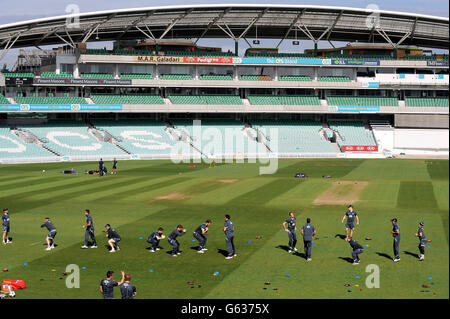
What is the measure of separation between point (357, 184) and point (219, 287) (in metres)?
28.1

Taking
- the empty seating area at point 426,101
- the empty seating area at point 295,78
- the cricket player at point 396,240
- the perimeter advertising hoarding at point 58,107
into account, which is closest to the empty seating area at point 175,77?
the perimeter advertising hoarding at point 58,107

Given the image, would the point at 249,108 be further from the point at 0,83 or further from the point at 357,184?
the point at 357,184

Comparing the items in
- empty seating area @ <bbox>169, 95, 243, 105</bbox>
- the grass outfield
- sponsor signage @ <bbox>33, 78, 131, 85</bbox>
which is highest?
sponsor signage @ <bbox>33, 78, 131, 85</bbox>

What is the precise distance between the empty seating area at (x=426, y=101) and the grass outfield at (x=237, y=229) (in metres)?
38.4

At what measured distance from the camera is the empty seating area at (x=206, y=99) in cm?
8776

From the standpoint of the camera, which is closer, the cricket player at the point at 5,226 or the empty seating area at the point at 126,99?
the cricket player at the point at 5,226

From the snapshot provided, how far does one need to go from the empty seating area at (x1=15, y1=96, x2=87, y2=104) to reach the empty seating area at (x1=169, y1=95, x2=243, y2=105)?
551 inches

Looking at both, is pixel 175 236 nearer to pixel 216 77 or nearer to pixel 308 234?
pixel 308 234

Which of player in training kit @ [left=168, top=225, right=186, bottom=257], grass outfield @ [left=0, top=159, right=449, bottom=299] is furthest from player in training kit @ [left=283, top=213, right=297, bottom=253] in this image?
player in training kit @ [left=168, top=225, right=186, bottom=257]

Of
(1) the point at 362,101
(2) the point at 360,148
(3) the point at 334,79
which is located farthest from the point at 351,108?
(2) the point at 360,148

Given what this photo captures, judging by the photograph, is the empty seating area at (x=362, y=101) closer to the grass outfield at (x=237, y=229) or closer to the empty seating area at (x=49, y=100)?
the empty seating area at (x=49, y=100)

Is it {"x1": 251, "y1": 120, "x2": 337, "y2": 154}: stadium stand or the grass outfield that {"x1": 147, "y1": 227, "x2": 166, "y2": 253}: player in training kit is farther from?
{"x1": 251, "y1": 120, "x2": 337, "y2": 154}: stadium stand

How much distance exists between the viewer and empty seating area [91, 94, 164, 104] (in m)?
83.6
